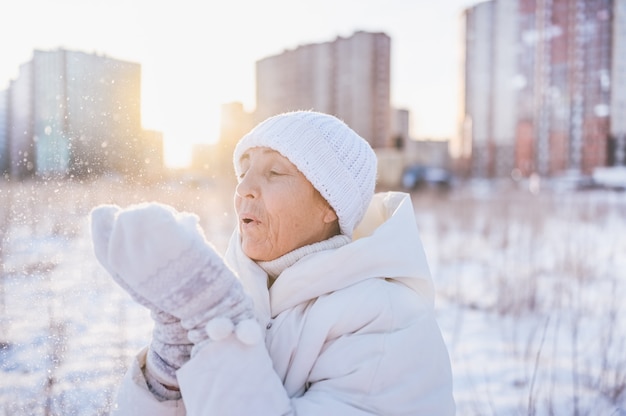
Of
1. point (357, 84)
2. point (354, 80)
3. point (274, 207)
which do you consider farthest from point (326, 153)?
point (357, 84)

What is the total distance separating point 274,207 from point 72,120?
60 cm

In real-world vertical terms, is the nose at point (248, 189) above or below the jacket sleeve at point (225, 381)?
above

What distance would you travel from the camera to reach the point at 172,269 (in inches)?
32.9

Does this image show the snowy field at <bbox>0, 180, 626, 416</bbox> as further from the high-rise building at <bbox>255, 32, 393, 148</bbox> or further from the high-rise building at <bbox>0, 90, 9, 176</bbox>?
the high-rise building at <bbox>255, 32, 393, 148</bbox>

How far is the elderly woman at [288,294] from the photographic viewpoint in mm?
853

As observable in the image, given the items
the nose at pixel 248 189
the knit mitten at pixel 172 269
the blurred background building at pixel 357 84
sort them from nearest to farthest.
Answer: the knit mitten at pixel 172 269
the nose at pixel 248 189
the blurred background building at pixel 357 84

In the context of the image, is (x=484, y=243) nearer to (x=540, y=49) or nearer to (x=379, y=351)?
(x=379, y=351)

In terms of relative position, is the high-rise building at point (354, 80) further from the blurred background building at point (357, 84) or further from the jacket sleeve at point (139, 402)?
the jacket sleeve at point (139, 402)

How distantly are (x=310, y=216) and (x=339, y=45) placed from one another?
68.1 ft

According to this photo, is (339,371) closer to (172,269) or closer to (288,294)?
(288,294)

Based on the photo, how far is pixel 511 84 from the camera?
36.7 meters

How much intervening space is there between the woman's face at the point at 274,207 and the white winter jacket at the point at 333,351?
0.22ft

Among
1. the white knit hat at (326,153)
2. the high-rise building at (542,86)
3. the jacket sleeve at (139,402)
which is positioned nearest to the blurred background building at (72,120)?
the white knit hat at (326,153)

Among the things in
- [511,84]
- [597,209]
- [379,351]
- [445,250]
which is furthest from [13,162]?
[511,84]
